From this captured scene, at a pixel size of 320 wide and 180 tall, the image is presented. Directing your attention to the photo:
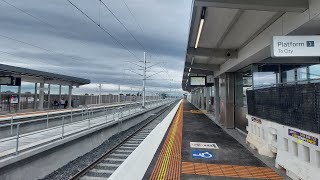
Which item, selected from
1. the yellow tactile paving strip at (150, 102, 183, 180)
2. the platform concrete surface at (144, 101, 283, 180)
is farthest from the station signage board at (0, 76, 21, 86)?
the yellow tactile paving strip at (150, 102, 183, 180)

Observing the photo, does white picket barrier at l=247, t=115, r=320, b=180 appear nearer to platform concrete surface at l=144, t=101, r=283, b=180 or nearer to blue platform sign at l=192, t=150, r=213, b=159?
platform concrete surface at l=144, t=101, r=283, b=180

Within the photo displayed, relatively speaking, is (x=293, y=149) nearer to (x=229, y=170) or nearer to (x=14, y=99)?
(x=229, y=170)

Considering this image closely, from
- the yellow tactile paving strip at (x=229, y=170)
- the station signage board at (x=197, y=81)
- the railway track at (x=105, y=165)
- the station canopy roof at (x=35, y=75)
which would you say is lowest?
the railway track at (x=105, y=165)

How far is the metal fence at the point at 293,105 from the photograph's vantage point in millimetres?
5627

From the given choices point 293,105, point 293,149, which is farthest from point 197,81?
point 293,149

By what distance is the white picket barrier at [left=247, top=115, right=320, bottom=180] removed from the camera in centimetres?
568

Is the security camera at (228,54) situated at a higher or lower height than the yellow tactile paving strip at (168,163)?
higher

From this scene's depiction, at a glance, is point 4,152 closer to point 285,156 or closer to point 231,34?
point 285,156

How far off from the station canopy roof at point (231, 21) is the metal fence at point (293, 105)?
78.7 inches

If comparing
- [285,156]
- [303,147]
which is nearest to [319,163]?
[303,147]

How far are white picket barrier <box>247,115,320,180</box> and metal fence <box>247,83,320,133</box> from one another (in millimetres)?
186

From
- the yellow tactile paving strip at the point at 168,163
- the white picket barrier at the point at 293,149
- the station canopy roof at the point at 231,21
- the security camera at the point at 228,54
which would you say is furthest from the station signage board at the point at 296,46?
the security camera at the point at 228,54

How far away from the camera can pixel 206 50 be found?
564 inches

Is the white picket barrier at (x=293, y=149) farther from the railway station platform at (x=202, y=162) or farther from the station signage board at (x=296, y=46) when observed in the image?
the station signage board at (x=296, y=46)
